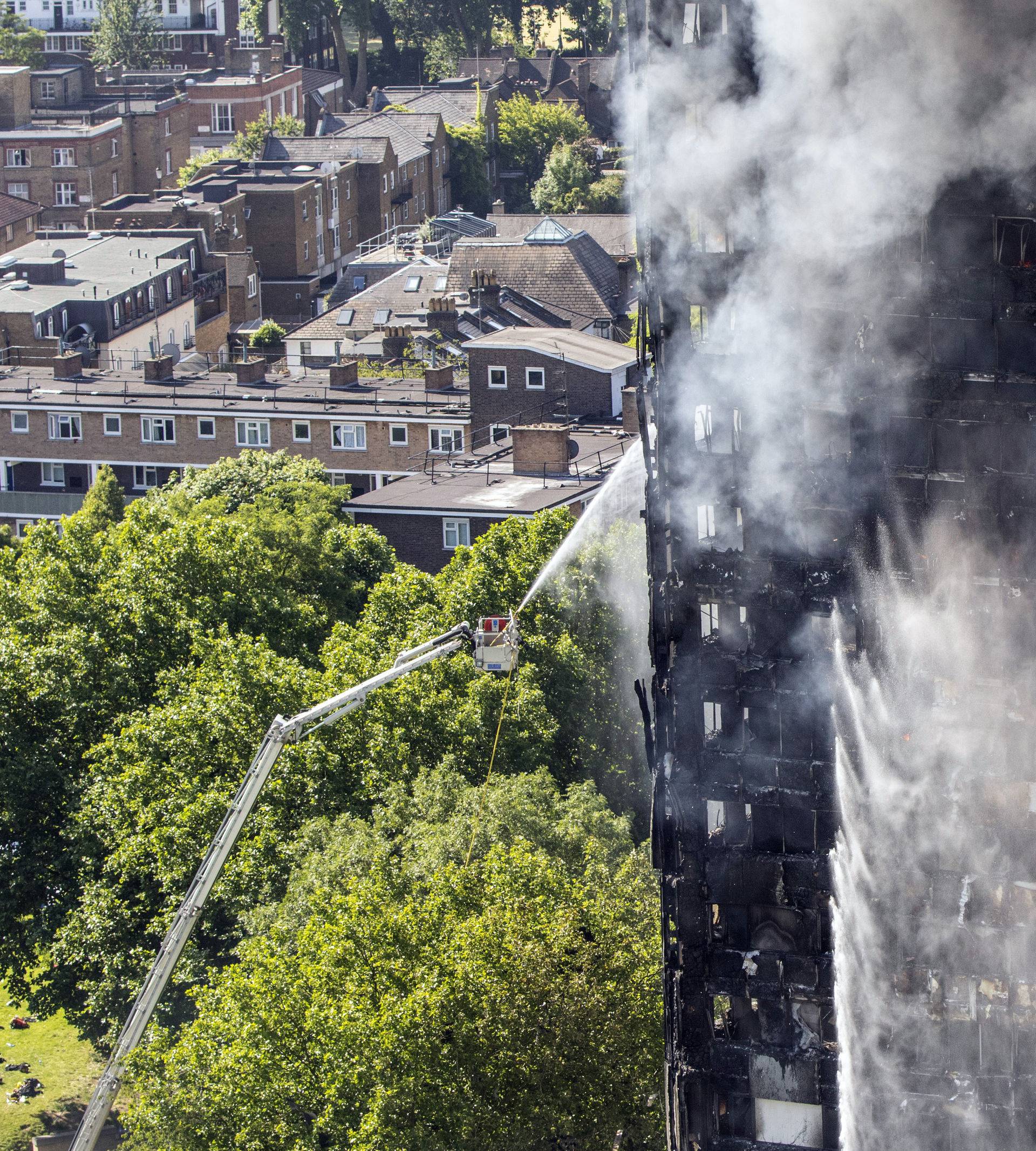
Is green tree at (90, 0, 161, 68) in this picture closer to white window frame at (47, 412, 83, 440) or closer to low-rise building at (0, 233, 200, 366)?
low-rise building at (0, 233, 200, 366)

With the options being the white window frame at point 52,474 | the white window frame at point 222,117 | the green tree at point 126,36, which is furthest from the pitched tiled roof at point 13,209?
the white window frame at point 52,474

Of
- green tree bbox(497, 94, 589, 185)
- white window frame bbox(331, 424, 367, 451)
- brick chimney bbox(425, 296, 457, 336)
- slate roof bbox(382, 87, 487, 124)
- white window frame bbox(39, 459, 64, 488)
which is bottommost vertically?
white window frame bbox(39, 459, 64, 488)

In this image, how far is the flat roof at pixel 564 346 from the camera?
3319 inches

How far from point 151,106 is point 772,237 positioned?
5693 inches

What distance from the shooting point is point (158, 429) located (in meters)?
85.5

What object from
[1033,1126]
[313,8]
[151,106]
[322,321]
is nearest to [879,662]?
[1033,1126]

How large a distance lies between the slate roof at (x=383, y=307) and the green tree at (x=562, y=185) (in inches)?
1399

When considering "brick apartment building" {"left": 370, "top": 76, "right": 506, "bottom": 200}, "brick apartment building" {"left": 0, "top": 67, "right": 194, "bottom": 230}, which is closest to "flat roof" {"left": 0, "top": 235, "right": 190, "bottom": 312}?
"brick apartment building" {"left": 0, "top": 67, "right": 194, "bottom": 230}

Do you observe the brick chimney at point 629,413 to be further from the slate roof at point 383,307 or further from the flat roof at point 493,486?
the slate roof at point 383,307

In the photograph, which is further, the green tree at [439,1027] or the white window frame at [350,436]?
the white window frame at [350,436]

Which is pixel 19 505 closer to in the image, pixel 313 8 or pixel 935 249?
pixel 935 249

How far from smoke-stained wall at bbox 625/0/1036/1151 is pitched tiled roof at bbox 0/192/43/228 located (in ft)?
385

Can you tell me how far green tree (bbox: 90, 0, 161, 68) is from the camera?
567 feet

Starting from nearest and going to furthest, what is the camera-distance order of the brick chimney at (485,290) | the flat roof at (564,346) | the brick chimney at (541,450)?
the brick chimney at (541,450), the flat roof at (564,346), the brick chimney at (485,290)
